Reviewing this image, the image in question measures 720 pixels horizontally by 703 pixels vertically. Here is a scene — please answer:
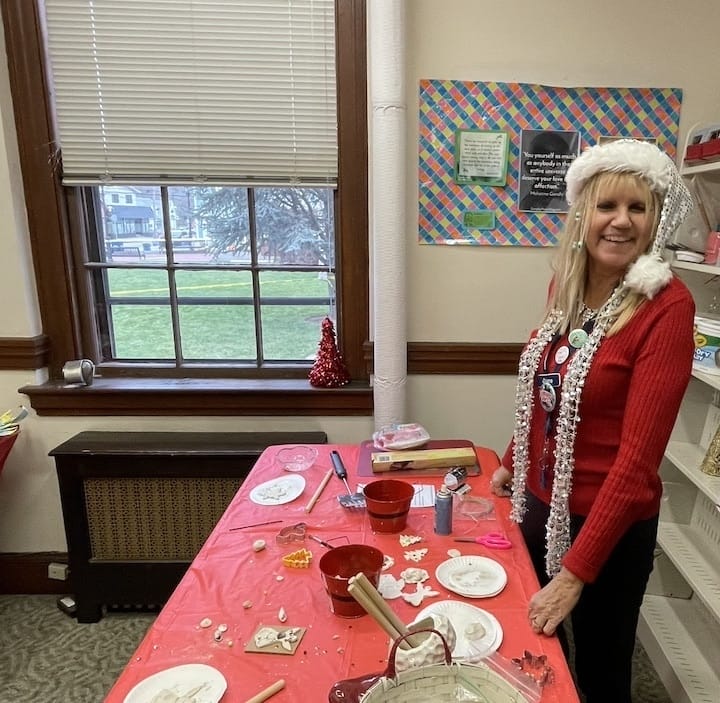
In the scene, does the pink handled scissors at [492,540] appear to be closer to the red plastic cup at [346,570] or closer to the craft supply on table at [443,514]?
the craft supply on table at [443,514]

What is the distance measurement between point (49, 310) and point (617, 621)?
83.7 inches

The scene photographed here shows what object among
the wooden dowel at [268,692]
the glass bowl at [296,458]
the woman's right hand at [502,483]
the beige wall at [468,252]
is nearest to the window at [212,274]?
the beige wall at [468,252]

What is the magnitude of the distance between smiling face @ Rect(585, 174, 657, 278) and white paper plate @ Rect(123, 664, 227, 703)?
3.47 ft

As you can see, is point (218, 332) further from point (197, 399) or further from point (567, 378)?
point (567, 378)

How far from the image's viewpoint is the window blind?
1.94m

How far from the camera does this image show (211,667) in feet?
2.98

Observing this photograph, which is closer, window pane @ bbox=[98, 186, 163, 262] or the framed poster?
the framed poster

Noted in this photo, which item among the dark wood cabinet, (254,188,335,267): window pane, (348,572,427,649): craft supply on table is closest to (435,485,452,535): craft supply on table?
(348,572,427,649): craft supply on table

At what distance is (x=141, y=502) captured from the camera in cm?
211

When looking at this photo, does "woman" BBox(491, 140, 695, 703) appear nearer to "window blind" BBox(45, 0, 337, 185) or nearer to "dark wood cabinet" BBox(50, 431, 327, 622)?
"dark wood cabinet" BBox(50, 431, 327, 622)

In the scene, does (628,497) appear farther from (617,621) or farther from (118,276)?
(118,276)

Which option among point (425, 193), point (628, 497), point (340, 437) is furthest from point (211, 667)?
point (425, 193)

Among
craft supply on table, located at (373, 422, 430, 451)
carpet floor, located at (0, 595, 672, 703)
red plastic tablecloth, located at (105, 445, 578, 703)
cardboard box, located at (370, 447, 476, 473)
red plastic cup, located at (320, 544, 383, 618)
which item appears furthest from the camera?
carpet floor, located at (0, 595, 672, 703)

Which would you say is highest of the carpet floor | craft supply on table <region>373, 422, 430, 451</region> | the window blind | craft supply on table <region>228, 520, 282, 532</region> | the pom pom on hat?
the window blind
